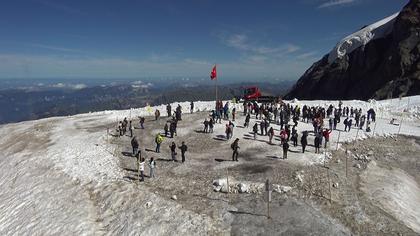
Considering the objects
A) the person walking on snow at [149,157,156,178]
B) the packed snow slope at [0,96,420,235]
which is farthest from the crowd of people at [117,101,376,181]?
the person walking on snow at [149,157,156,178]

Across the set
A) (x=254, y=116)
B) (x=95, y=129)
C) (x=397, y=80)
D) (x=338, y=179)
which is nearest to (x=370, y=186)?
(x=338, y=179)

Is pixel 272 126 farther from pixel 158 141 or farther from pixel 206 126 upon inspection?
pixel 158 141

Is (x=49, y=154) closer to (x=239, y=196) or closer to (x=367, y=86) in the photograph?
(x=239, y=196)

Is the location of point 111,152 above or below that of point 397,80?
below

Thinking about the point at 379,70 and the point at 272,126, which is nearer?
the point at 272,126

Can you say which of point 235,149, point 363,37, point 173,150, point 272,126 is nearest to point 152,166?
point 173,150

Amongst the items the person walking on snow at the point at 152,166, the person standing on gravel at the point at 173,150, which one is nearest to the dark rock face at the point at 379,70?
the person standing on gravel at the point at 173,150
